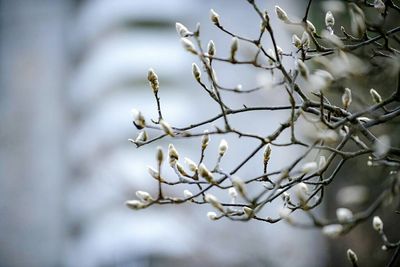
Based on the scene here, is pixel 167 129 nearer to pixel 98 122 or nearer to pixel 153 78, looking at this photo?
pixel 153 78

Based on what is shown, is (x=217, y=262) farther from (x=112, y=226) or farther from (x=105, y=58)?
(x=105, y=58)

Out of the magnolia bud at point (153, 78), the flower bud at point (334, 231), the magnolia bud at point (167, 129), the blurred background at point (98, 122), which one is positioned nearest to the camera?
the flower bud at point (334, 231)

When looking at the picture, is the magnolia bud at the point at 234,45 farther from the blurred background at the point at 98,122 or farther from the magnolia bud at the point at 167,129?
the blurred background at the point at 98,122

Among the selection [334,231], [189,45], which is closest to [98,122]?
[189,45]

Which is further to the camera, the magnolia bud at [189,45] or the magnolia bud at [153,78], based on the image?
the magnolia bud at [153,78]

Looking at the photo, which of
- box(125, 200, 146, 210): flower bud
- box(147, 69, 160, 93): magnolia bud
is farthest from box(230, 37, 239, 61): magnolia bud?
box(125, 200, 146, 210): flower bud

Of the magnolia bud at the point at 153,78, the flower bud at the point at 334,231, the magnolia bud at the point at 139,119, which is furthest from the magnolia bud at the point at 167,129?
the flower bud at the point at 334,231

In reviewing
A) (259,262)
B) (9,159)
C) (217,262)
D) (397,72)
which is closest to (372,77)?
(397,72)

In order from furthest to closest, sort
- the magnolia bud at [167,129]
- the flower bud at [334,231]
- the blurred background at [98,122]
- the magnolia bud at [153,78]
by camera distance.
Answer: the blurred background at [98,122]
the magnolia bud at [153,78]
the magnolia bud at [167,129]
the flower bud at [334,231]
